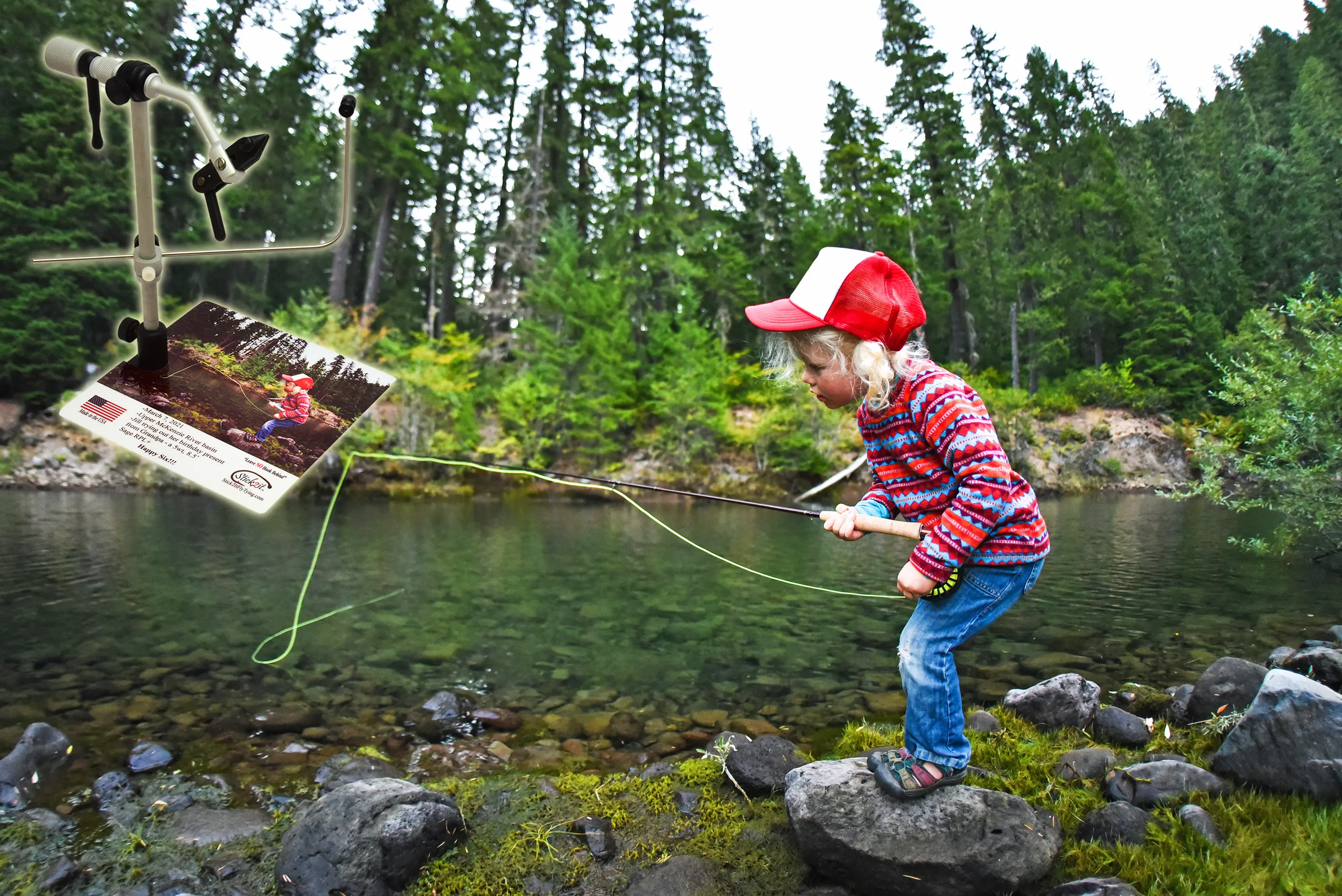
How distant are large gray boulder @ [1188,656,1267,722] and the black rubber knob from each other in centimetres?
511

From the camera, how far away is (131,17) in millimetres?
12539

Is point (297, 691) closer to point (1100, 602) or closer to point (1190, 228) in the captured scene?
point (1100, 602)

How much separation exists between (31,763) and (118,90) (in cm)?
430

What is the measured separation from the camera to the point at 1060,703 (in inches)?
169

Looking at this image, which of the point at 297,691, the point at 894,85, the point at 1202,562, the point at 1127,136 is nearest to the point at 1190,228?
the point at 1127,136

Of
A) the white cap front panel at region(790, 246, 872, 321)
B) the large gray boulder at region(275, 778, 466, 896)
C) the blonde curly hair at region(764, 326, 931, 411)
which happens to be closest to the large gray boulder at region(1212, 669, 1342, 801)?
the blonde curly hair at region(764, 326, 931, 411)

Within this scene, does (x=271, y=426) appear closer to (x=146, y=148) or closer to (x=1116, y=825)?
(x=146, y=148)

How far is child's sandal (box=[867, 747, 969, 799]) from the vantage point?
112 inches

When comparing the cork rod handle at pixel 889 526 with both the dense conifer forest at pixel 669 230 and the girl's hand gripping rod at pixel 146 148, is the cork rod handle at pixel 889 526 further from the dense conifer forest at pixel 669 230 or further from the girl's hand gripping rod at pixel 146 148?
the dense conifer forest at pixel 669 230

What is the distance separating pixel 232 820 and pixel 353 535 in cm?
1029

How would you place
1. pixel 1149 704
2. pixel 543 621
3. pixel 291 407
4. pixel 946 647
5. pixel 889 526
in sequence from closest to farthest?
pixel 291 407
pixel 889 526
pixel 946 647
pixel 1149 704
pixel 543 621

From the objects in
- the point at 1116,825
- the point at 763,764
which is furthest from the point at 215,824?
the point at 1116,825

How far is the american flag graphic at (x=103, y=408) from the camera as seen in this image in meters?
1.48

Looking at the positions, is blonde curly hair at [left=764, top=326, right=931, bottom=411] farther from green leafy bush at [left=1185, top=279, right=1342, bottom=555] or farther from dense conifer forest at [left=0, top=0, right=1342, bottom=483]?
dense conifer forest at [left=0, top=0, right=1342, bottom=483]
